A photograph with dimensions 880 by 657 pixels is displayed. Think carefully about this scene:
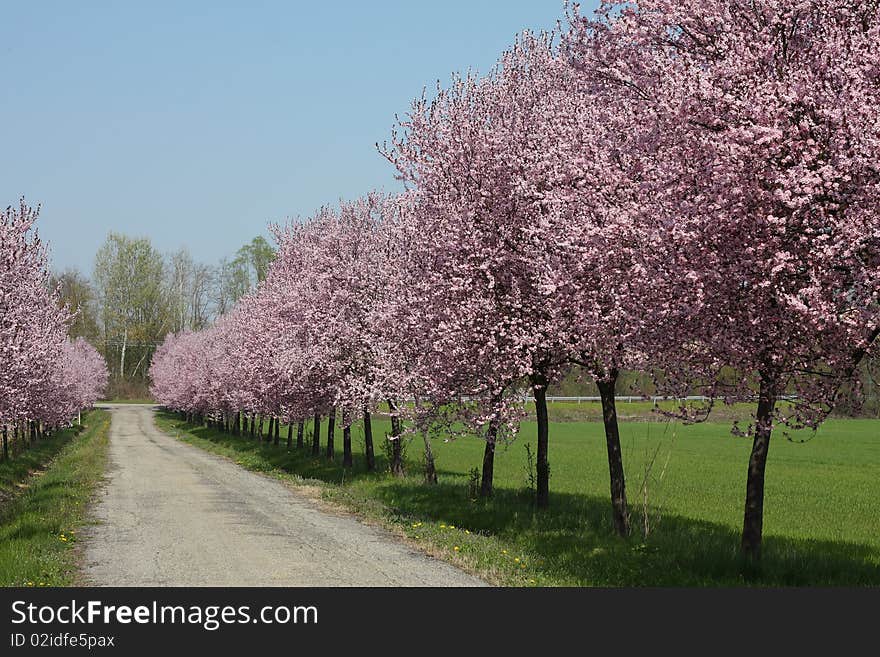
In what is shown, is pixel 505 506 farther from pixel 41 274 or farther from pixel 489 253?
pixel 41 274

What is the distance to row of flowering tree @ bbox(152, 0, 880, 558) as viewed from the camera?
1062 centimetres

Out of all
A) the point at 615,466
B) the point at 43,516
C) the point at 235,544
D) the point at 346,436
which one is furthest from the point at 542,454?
the point at 346,436

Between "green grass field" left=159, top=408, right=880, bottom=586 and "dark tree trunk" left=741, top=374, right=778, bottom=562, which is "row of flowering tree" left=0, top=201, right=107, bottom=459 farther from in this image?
"dark tree trunk" left=741, top=374, right=778, bottom=562

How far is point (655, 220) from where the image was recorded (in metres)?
12.2

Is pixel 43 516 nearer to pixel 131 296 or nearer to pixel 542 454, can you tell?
pixel 542 454

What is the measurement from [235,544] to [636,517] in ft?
33.2

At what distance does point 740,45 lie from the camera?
38.7ft

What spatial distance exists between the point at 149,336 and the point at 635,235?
Answer: 140438 millimetres

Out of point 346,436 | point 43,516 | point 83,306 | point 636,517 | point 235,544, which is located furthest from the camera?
point 83,306

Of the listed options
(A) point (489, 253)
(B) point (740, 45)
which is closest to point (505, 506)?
(A) point (489, 253)

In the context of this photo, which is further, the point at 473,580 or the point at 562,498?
the point at 562,498

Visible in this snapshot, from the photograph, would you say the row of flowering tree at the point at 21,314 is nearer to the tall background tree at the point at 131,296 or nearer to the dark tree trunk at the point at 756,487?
the dark tree trunk at the point at 756,487

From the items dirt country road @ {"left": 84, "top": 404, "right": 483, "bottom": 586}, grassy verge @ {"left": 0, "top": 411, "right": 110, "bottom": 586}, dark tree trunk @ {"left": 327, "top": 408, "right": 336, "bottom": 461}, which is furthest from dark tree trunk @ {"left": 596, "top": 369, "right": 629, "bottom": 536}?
dark tree trunk @ {"left": 327, "top": 408, "right": 336, "bottom": 461}

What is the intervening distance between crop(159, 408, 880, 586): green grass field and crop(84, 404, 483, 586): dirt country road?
116cm
